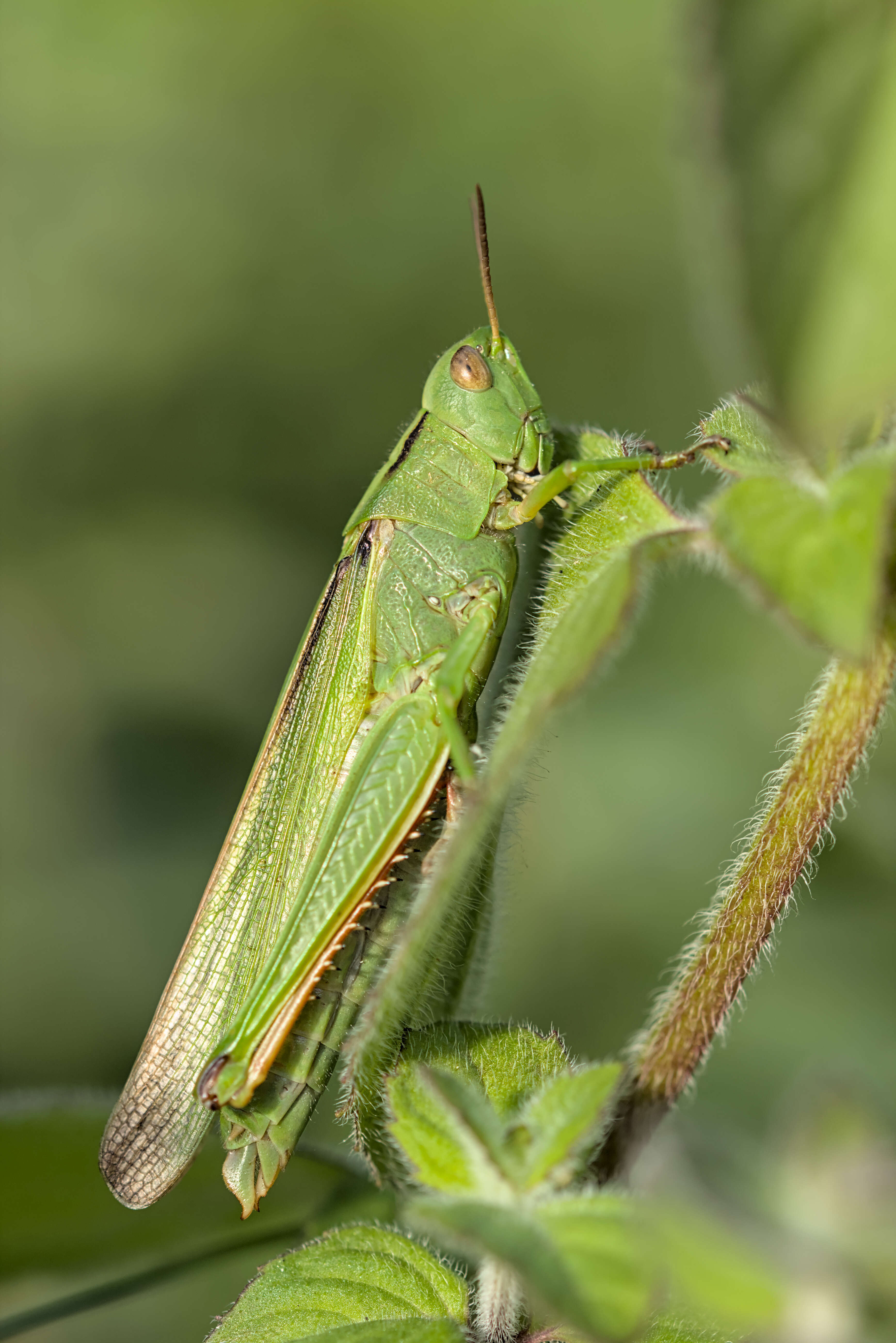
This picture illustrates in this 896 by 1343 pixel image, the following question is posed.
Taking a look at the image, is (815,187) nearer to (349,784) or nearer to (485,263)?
(349,784)

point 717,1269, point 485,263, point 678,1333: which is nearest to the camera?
point 717,1269

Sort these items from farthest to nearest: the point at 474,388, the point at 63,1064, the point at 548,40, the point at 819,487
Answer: the point at 548,40 → the point at 63,1064 → the point at 474,388 → the point at 819,487

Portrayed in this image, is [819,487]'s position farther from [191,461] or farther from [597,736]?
[191,461]

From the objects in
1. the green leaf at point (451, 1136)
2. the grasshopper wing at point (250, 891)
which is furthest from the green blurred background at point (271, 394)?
the green leaf at point (451, 1136)

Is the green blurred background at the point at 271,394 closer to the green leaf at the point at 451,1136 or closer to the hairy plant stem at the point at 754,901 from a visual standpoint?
the hairy plant stem at the point at 754,901

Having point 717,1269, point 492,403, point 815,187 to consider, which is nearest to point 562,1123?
point 717,1269

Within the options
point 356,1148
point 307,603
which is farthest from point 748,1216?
point 307,603

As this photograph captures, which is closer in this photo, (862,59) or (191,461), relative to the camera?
(862,59)
